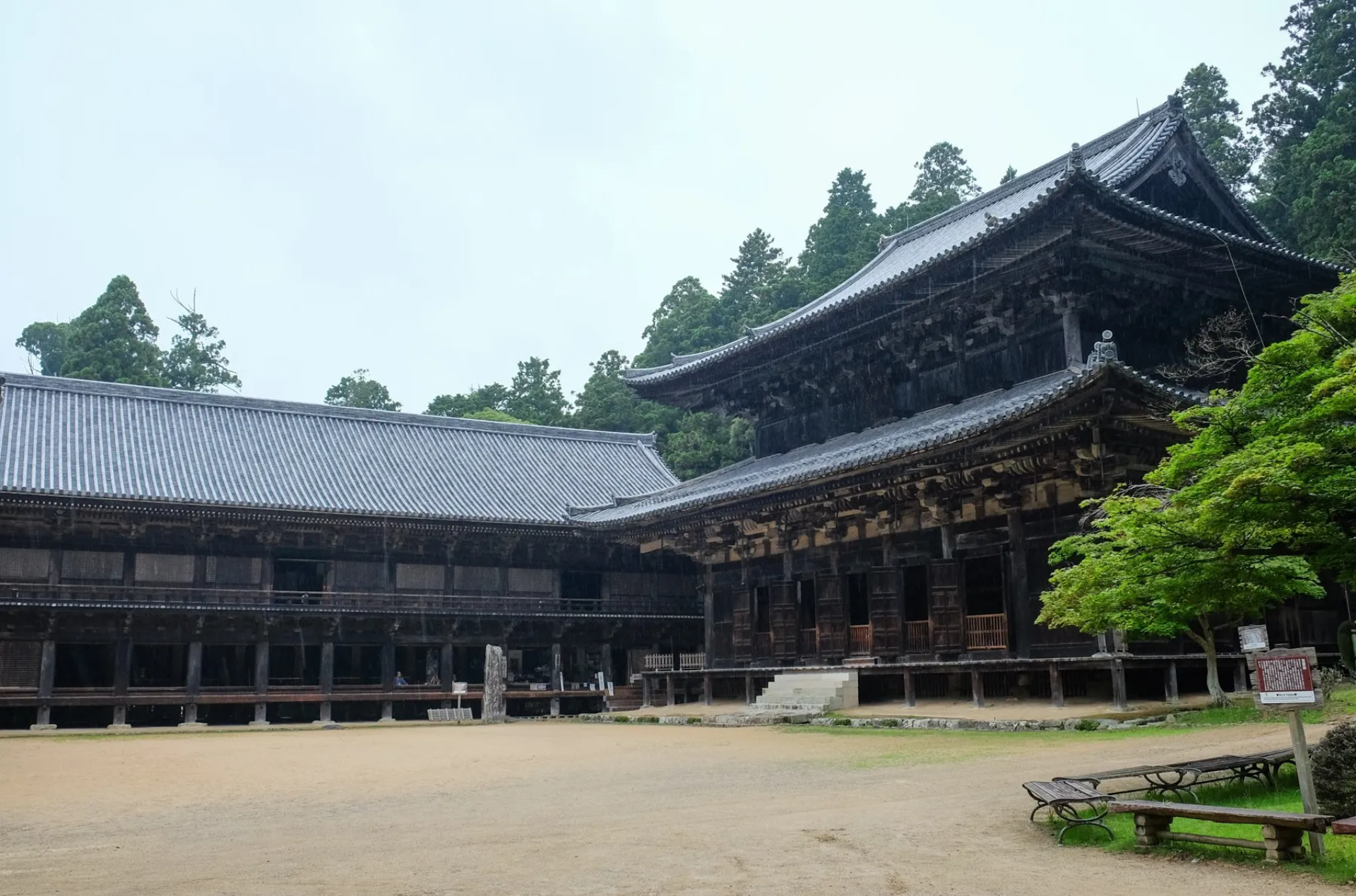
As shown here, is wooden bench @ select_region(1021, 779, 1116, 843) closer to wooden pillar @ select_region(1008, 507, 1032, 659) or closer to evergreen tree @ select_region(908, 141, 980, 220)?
wooden pillar @ select_region(1008, 507, 1032, 659)

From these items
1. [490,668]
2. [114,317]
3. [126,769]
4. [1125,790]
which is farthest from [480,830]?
[114,317]

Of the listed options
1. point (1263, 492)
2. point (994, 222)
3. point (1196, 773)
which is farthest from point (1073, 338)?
point (1263, 492)

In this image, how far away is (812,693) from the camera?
78.9 ft

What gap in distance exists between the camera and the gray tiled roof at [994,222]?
73.6 ft

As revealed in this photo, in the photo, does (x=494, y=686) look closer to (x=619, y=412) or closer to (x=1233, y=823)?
(x=1233, y=823)

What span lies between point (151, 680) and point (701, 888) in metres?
28.8

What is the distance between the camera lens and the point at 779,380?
1238 inches

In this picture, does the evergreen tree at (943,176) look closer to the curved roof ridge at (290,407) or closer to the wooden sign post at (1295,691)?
the curved roof ridge at (290,407)

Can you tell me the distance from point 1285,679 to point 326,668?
28.6 m

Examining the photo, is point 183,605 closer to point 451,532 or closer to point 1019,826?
point 451,532

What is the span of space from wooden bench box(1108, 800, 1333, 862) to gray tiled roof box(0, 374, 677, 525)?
26543 mm

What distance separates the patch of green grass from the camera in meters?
7.59

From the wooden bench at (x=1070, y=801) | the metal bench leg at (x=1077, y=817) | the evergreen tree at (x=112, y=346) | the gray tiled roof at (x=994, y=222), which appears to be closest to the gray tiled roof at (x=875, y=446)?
the gray tiled roof at (x=994, y=222)

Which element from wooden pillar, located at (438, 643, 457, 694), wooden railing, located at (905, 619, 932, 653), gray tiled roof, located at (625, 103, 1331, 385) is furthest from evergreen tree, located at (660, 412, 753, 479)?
wooden railing, located at (905, 619, 932, 653)
